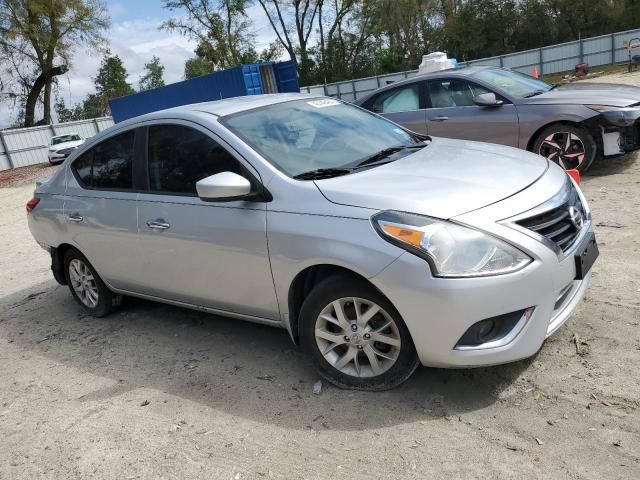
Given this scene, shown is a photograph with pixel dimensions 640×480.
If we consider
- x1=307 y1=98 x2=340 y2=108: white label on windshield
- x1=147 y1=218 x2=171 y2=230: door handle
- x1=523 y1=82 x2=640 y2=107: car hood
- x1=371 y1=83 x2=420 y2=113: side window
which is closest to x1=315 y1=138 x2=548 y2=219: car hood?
x1=307 y1=98 x2=340 y2=108: white label on windshield

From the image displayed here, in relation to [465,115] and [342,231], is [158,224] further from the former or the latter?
[465,115]

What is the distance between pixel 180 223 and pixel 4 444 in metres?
1.64

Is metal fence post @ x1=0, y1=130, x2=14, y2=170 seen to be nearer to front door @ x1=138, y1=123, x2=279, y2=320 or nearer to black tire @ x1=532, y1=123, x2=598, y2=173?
black tire @ x1=532, y1=123, x2=598, y2=173

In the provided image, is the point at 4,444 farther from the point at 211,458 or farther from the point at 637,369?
the point at 637,369

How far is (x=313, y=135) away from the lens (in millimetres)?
3787

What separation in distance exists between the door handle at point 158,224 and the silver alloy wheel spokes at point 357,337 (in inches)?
52.7

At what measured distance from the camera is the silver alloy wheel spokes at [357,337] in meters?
3.00

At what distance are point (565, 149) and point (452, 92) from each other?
1644 mm

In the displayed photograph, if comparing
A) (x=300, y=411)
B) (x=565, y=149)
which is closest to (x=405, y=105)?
(x=565, y=149)

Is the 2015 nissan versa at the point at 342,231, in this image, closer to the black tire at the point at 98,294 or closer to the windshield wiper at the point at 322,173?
the windshield wiper at the point at 322,173

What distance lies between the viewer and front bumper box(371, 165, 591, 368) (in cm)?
268

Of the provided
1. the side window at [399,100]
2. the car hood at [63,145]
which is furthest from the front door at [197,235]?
the car hood at [63,145]

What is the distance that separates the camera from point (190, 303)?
399cm

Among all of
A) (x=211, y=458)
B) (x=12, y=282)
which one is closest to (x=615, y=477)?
(x=211, y=458)
